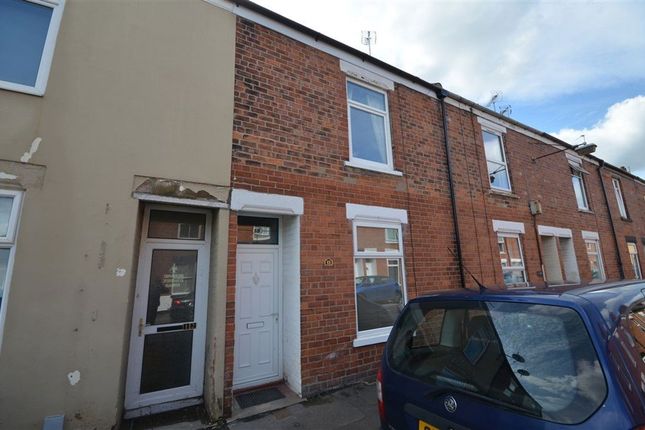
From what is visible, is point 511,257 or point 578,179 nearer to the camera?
point 511,257

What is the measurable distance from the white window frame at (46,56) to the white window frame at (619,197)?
58.5 ft

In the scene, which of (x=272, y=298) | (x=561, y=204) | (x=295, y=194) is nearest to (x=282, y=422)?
(x=272, y=298)

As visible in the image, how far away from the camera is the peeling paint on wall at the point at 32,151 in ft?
10.8

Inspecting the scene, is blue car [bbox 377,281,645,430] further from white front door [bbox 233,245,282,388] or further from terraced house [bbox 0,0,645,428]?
white front door [bbox 233,245,282,388]

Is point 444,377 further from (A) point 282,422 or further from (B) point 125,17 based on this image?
(B) point 125,17

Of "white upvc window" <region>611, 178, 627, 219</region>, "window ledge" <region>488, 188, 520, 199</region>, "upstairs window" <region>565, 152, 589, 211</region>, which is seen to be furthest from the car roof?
"white upvc window" <region>611, 178, 627, 219</region>

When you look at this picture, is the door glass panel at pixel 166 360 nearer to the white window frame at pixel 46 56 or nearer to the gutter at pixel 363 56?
→ the white window frame at pixel 46 56

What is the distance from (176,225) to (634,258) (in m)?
16.7

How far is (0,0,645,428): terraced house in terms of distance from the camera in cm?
323

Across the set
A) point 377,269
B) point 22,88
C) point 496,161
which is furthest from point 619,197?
point 22,88

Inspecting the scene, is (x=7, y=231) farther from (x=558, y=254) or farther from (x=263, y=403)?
(x=558, y=254)

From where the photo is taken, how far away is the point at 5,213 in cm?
321

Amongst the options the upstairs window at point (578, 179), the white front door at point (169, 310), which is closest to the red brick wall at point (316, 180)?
the white front door at point (169, 310)

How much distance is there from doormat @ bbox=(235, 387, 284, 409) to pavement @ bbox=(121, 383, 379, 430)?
12.3 inches
